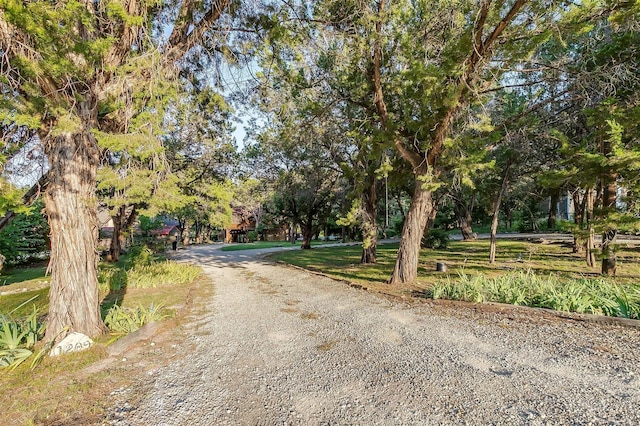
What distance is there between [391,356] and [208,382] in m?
2.22

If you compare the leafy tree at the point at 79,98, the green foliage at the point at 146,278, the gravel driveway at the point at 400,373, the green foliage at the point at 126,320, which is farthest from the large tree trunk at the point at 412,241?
the green foliage at the point at 146,278

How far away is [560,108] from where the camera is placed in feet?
29.0

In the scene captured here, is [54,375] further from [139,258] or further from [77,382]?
[139,258]

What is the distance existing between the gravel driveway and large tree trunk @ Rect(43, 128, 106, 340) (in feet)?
5.28

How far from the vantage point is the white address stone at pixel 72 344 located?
3914 mm

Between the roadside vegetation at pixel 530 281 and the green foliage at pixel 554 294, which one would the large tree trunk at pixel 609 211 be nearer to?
the roadside vegetation at pixel 530 281

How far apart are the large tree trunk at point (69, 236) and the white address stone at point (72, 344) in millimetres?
137

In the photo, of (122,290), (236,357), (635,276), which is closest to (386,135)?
(236,357)

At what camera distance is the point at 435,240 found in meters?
16.6

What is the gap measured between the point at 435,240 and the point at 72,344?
15872mm

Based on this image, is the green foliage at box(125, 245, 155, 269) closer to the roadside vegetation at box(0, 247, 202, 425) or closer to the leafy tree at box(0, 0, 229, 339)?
the roadside vegetation at box(0, 247, 202, 425)

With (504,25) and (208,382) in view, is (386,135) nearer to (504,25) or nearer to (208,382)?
(504,25)

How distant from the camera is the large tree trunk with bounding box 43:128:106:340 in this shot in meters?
4.10

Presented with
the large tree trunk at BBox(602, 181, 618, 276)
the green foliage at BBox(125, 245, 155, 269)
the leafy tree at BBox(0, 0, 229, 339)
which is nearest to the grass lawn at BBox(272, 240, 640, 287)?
the large tree trunk at BBox(602, 181, 618, 276)
